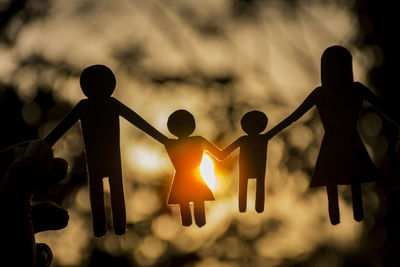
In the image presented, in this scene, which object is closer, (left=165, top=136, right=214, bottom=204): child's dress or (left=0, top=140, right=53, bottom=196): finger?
(left=0, top=140, right=53, bottom=196): finger

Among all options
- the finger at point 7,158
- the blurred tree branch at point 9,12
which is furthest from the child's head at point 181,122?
the blurred tree branch at point 9,12

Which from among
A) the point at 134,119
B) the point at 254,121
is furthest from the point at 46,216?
the point at 254,121

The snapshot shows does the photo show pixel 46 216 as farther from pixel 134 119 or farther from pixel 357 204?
pixel 357 204

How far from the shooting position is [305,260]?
6.02 metres

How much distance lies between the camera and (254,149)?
1191mm

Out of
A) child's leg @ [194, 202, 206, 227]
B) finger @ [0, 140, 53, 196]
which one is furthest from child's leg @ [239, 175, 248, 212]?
finger @ [0, 140, 53, 196]

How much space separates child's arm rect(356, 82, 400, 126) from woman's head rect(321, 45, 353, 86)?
0.04m

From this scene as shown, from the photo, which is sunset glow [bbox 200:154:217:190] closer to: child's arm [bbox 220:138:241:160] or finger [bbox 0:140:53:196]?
child's arm [bbox 220:138:241:160]

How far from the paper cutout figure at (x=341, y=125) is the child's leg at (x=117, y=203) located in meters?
0.45

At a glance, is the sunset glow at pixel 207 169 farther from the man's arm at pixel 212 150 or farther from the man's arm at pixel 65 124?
the man's arm at pixel 65 124

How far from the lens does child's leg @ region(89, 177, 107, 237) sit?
3.67ft

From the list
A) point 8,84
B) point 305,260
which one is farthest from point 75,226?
point 305,260

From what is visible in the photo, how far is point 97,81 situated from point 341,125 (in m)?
0.57

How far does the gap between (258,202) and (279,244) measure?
465cm
